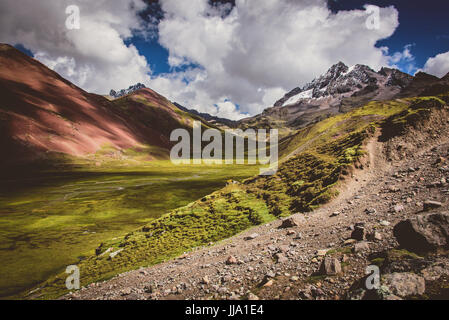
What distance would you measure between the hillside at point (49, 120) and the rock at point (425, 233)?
109 metres

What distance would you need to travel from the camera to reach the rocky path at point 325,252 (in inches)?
281

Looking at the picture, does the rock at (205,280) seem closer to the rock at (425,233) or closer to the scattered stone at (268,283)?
the scattered stone at (268,283)

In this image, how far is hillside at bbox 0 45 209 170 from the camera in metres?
84.6

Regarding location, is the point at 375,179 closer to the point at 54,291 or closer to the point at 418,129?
the point at 418,129

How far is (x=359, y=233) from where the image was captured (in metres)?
8.94

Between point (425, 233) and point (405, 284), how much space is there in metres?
2.40

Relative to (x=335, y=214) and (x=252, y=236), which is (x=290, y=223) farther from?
(x=335, y=214)

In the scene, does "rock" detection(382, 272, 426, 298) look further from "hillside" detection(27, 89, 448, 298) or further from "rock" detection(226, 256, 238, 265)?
"hillside" detection(27, 89, 448, 298)

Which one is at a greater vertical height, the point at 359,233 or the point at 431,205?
the point at 431,205

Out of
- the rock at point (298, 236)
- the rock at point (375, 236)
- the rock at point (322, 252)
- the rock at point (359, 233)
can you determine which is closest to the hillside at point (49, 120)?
the rock at point (298, 236)

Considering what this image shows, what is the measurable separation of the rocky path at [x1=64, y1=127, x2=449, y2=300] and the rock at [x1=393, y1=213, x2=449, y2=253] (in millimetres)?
402

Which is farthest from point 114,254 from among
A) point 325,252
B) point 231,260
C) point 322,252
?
point 325,252

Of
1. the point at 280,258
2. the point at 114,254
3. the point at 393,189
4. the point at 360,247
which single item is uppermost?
the point at 393,189
